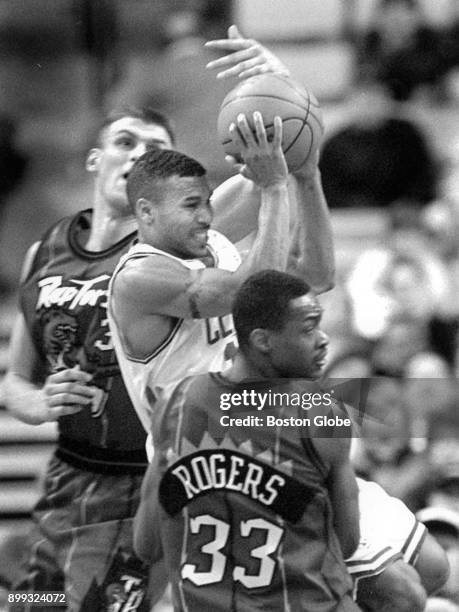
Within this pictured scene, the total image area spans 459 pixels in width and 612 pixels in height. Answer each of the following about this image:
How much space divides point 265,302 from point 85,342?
4.06 ft

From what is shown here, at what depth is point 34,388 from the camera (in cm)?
573

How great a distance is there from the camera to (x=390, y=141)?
10297mm

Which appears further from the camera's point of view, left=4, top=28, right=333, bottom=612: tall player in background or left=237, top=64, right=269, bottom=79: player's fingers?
left=4, top=28, right=333, bottom=612: tall player in background

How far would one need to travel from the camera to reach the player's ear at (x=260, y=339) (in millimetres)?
4398

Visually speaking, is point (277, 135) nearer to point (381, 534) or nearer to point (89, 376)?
point (89, 376)

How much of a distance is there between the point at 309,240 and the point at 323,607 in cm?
140

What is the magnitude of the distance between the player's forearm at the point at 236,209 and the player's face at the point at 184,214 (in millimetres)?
624

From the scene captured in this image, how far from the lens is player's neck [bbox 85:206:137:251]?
18.5 feet

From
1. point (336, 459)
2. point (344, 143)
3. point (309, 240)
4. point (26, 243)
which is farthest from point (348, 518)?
point (26, 243)

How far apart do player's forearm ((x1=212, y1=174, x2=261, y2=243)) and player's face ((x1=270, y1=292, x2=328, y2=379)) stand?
1.16 m

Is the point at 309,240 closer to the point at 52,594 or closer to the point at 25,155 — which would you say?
the point at 52,594

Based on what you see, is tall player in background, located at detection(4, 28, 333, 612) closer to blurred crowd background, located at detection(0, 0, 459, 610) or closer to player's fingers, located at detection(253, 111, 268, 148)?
player's fingers, located at detection(253, 111, 268, 148)

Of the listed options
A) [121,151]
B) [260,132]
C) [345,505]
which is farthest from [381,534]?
[121,151]

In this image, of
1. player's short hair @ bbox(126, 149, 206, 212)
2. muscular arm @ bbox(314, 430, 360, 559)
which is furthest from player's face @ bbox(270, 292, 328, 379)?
player's short hair @ bbox(126, 149, 206, 212)
